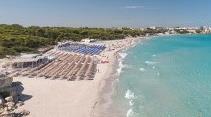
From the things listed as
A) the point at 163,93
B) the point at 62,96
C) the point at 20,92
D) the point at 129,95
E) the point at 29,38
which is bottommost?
the point at 163,93

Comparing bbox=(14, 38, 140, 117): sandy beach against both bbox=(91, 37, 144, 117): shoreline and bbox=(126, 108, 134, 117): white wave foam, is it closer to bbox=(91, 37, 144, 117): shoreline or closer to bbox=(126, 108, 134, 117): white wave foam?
bbox=(91, 37, 144, 117): shoreline

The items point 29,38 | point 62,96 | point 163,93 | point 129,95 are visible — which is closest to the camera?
point 62,96

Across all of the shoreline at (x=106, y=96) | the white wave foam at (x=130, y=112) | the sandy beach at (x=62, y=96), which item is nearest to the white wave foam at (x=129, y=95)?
the shoreline at (x=106, y=96)

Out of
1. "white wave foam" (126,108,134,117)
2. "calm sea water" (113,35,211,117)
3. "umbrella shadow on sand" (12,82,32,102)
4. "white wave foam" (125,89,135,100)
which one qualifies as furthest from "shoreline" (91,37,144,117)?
"umbrella shadow on sand" (12,82,32,102)

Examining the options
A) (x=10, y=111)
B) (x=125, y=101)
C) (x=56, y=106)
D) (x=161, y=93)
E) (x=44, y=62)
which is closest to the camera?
(x=10, y=111)

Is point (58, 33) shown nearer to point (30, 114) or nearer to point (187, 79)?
point (187, 79)

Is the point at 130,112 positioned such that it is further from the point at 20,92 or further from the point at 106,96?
the point at 20,92

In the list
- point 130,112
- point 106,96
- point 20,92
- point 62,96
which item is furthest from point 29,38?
point 130,112

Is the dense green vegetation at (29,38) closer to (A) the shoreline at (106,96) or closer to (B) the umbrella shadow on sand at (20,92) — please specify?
(A) the shoreline at (106,96)

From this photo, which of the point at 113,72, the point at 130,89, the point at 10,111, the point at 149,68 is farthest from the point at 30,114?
the point at 149,68
